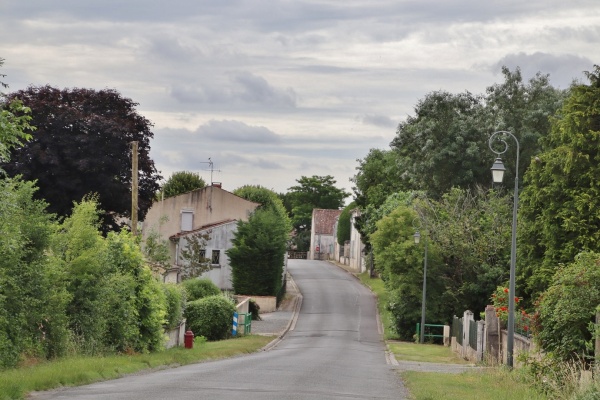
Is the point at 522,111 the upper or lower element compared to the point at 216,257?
upper

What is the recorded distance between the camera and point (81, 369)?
72.2ft

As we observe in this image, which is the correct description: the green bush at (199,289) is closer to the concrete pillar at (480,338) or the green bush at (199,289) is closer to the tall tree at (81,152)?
the tall tree at (81,152)

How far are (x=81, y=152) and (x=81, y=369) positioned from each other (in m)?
29.9

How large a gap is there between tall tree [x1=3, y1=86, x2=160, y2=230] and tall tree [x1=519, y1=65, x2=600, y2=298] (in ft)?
72.5

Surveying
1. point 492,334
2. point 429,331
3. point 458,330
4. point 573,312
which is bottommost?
point 429,331

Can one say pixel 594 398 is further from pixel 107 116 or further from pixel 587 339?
pixel 107 116

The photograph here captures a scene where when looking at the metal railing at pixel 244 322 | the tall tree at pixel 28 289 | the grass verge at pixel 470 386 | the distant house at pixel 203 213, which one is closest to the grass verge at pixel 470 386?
the grass verge at pixel 470 386

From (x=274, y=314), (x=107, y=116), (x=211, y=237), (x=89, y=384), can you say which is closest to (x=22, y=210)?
(x=89, y=384)

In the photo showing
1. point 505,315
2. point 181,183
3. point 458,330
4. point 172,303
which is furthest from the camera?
point 181,183

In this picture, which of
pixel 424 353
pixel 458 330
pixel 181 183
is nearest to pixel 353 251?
pixel 181 183

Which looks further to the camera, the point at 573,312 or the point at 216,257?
the point at 216,257

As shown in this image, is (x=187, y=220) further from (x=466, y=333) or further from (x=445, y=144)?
(x=466, y=333)

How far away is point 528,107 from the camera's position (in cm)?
6744

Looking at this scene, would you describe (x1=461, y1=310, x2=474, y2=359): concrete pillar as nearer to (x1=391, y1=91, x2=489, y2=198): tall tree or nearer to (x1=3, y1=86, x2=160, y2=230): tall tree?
(x1=3, y1=86, x2=160, y2=230): tall tree
